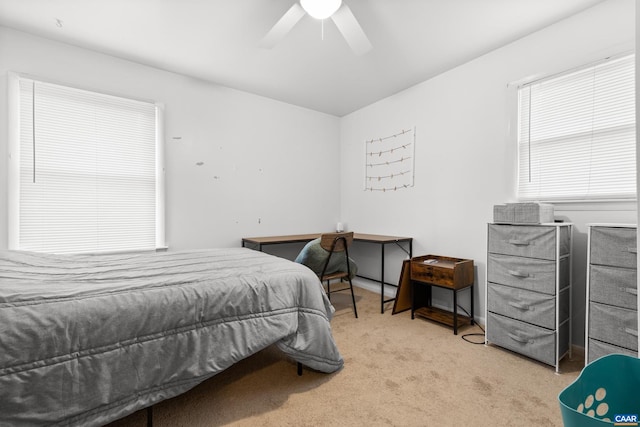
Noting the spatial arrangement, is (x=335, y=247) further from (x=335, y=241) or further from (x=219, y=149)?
(x=219, y=149)

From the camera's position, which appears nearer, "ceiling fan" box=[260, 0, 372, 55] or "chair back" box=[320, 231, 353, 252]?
"ceiling fan" box=[260, 0, 372, 55]

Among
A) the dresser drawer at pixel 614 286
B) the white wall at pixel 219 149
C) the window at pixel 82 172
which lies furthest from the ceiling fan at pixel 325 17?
the dresser drawer at pixel 614 286

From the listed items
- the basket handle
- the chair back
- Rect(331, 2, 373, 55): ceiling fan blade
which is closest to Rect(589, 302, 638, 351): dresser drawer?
the basket handle

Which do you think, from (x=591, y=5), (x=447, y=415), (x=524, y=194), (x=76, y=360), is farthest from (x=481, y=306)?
(x=76, y=360)

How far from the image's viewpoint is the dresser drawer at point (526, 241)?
1.96 meters

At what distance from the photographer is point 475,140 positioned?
2.73 metres

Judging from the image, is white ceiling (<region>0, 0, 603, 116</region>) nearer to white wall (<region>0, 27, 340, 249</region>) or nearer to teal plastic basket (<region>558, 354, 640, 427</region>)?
white wall (<region>0, 27, 340, 249</region>)

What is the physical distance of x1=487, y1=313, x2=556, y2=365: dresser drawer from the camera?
1.94 metres

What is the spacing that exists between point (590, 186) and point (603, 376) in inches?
77.1

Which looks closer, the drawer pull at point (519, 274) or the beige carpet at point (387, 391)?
the beige carpet at point (387, 391)

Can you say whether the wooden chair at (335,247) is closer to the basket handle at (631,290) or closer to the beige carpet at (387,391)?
the beige carpet at (387,391)

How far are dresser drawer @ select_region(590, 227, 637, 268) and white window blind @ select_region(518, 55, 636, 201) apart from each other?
1.47 ft

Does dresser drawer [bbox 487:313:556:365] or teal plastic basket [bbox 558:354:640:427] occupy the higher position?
teal plastic basket [bbox 558:354:640:427]

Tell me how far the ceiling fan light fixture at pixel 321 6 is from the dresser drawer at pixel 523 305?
2.28 meters
